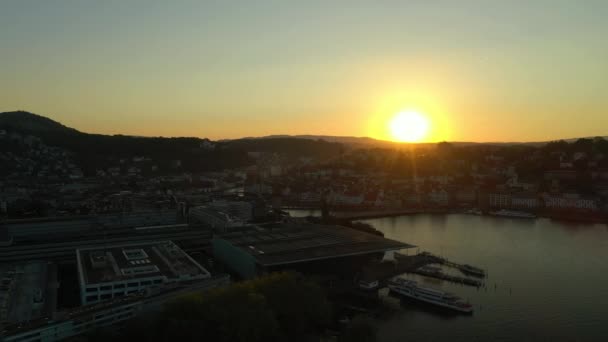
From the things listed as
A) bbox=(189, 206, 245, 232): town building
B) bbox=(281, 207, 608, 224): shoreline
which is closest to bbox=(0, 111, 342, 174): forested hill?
bbox=(281, 207, 608, 224): shoreline

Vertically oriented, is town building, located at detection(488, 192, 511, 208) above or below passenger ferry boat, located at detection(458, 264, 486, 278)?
above

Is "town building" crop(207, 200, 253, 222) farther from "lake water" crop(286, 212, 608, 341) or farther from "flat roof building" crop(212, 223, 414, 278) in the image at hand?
"lake water" crop(286, 212, 608, 341)

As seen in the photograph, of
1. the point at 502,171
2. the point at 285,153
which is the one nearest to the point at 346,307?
the point at 502,171

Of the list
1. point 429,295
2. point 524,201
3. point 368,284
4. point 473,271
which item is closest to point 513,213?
point 524,201

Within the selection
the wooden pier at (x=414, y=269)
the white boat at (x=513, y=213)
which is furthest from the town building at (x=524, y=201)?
the wooden pier at (x=414, y=269)

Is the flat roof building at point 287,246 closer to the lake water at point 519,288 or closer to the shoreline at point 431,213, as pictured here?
the lake water at point 519,288
